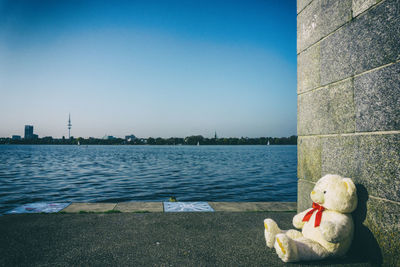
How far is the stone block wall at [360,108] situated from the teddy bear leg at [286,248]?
3.02 feet

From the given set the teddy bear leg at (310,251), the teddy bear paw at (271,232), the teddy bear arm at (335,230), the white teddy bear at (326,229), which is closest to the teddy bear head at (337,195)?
the white teddy bear at (326,229)

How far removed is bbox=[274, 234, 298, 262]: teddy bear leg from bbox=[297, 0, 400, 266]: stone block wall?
36.2 inches

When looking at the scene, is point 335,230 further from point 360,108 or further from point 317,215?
point 360,108

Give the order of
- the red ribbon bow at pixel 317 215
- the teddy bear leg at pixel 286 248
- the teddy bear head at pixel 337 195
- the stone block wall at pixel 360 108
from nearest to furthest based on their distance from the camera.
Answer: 1. the stone block wall at pixel 360 108
2. the teddy bear leg at pixel 286 248
3. the teddy bear head at pixel 337 195
4. the red ribbon bow at pixel 317 215

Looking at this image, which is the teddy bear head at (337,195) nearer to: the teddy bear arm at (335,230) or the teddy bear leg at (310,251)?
the teddy bear arm at (335,230)

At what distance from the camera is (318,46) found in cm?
436

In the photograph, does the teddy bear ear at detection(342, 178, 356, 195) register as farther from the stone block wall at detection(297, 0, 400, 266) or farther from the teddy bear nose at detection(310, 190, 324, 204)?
the teddy bear nose at detection(310, 190, 324, 204)

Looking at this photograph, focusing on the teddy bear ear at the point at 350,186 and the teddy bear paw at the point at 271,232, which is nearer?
the teddy bear ear at the point at 350,186

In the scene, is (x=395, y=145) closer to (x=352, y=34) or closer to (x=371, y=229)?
(x=371, y=229)

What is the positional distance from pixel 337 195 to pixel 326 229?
1.47 feet

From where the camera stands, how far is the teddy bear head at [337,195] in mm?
3215

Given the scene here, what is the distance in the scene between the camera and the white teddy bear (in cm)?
310

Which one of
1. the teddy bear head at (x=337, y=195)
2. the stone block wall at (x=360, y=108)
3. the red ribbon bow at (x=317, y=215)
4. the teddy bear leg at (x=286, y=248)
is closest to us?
the stone block wall at (x=360, y=108)

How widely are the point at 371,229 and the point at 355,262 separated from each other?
0.47 meters
